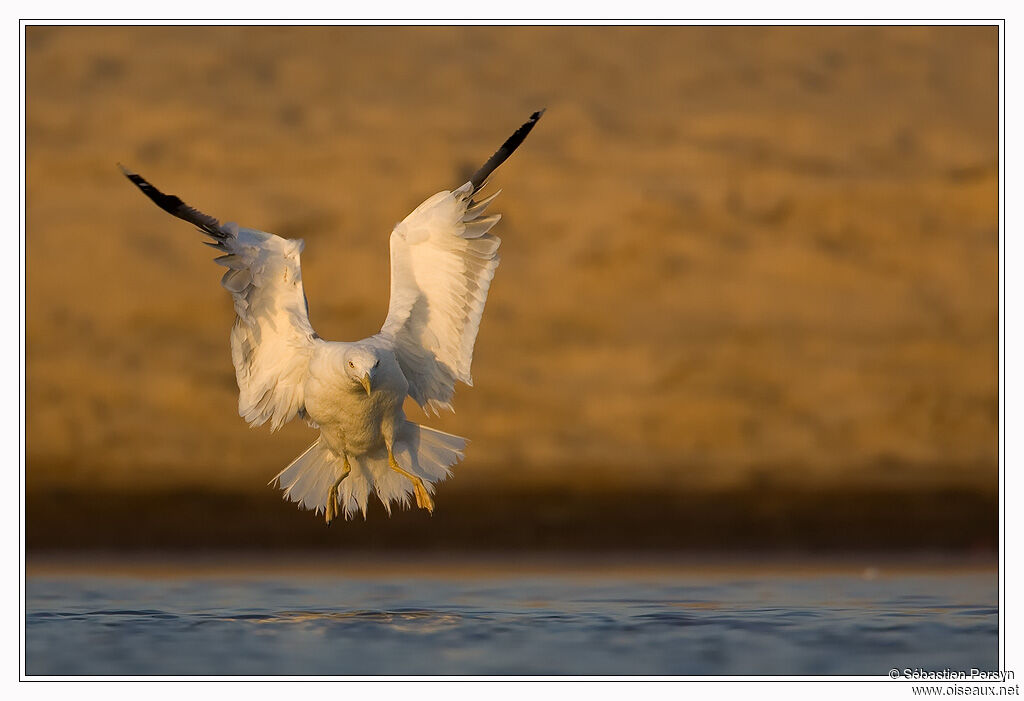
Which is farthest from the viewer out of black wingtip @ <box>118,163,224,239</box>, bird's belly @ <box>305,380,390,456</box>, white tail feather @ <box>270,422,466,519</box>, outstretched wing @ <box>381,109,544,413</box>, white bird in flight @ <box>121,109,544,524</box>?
white tail feather @ <box>270,422,466,519</box>

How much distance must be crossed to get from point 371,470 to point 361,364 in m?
1.22

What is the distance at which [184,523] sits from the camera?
1313cm

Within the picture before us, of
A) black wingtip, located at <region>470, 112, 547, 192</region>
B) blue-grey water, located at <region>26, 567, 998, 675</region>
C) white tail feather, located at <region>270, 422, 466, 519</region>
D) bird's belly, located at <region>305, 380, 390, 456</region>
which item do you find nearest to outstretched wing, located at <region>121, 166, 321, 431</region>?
bird's belly, located at <region>305, 380, 390, 456</region>

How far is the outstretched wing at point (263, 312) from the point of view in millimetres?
9953

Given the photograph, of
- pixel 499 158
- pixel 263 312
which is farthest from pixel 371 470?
pixel 499 158

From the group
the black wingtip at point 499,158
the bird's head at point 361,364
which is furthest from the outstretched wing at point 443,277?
the bird's head at point 361,364

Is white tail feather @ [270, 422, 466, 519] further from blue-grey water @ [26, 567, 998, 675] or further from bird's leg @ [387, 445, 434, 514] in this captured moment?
blue-grey water @ [26, 567, 998, 675]

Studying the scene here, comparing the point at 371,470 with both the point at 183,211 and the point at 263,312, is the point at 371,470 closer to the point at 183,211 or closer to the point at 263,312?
the point at 263,312

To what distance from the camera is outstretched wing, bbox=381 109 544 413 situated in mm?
10445

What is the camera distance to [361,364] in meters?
9.96

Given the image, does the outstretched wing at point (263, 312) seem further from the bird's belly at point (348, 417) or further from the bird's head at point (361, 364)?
the bird's head at point (361, 364)

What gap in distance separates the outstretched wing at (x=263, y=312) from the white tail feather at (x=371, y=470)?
0.48 m

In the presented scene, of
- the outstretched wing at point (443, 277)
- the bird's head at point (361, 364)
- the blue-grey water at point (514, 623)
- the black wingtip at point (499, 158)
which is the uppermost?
the black wingtip at point (499, 158)
